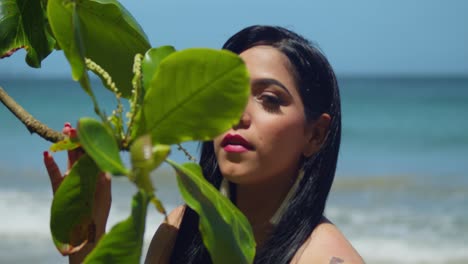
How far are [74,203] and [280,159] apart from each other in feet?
1.72

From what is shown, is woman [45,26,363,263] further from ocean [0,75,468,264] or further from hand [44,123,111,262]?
ocean [0,75,468,264]

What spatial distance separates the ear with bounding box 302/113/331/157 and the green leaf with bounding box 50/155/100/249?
2.08 ft

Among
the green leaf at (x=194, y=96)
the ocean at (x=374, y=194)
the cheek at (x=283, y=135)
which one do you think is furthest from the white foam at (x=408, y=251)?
the green leaf at (x=194, y=96)

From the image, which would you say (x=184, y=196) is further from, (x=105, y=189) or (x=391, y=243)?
(x=391, y=243)

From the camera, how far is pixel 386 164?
13234 mm

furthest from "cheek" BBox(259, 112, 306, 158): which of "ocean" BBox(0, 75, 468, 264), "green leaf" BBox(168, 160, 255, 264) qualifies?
"ocean" BBox(0, 75, 468, 264)

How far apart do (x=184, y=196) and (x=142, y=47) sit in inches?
11.6

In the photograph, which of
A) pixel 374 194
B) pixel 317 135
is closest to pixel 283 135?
pixel 317 135

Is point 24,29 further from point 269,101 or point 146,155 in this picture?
point 146,155

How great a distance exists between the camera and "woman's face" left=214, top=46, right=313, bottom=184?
1.39m

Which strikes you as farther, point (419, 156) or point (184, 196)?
point (419, 156)

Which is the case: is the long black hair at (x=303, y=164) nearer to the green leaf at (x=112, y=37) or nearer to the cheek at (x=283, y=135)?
the cheek at (x=283, y=135)

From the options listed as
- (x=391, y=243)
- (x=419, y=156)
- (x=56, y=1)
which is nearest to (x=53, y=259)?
(x=391, y=243)

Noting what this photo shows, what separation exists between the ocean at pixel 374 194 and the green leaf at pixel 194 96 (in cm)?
449
